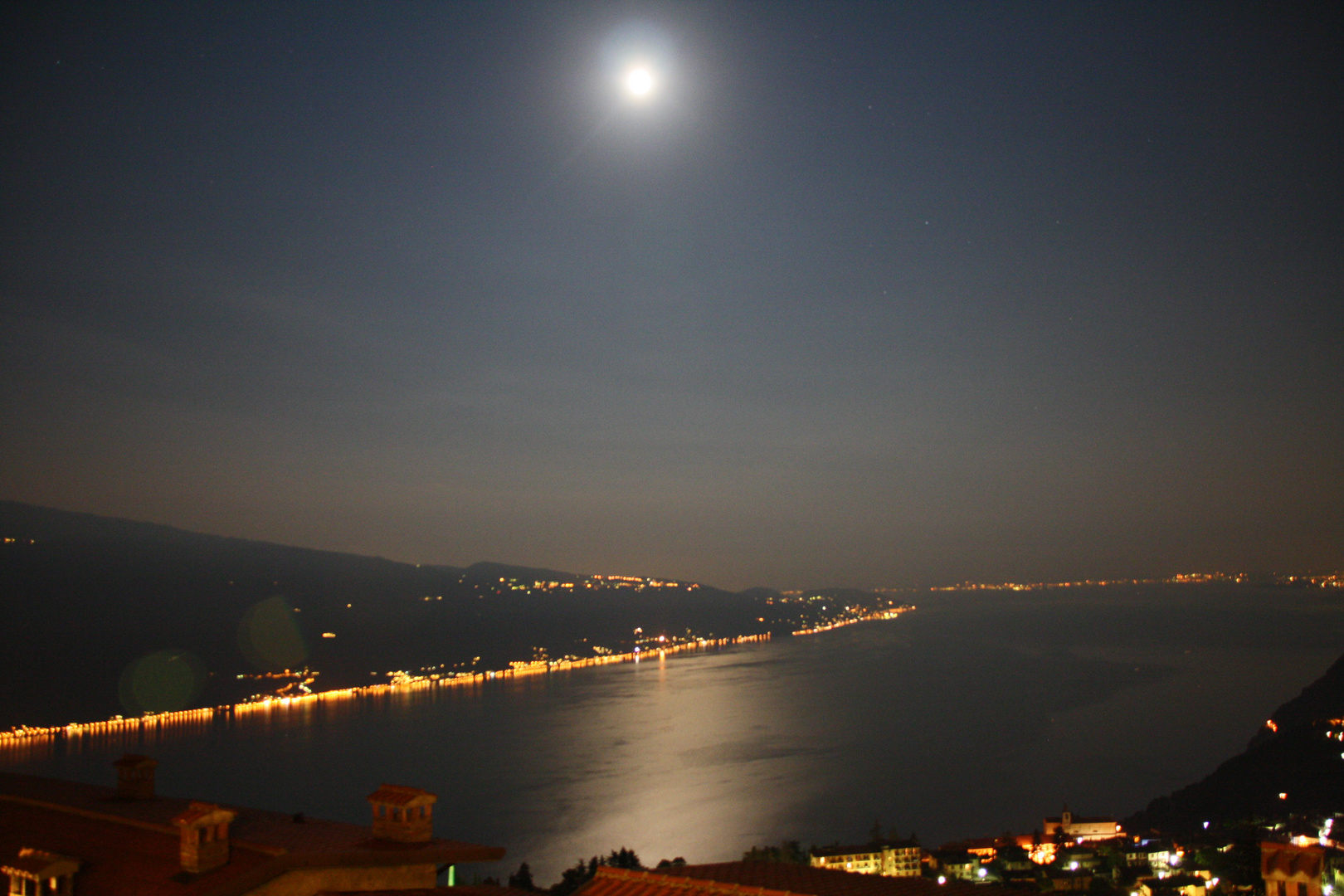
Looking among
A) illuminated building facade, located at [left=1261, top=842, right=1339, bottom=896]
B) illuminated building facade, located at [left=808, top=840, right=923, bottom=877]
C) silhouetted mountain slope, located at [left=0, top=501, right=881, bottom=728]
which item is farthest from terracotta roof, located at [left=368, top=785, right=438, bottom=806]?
silhouetted mountain slope, located at [left=0, top=501, right=881, bottom=728]

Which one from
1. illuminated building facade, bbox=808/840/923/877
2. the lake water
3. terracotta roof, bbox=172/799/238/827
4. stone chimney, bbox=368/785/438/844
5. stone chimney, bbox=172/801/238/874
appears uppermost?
terracotta roof, bbox=172/799/238/827

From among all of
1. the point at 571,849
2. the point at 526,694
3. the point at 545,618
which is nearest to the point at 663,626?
the point at 545,618

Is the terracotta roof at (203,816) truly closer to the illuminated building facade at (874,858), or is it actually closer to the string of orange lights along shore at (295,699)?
the illuminated building facade at (874,858)

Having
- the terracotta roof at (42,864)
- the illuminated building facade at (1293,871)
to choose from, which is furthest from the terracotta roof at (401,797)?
the illuminated building facade at (1293,871)

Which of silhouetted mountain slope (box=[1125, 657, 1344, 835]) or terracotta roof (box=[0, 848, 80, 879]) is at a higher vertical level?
terracotta roof (box=[0, 848, 80, 879])

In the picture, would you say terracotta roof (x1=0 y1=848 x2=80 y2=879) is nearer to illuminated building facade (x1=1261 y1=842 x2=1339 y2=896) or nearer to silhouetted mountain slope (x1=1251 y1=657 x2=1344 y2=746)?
illuminated building facade (x1=1261 y1=842 x2=1339 y2=896)

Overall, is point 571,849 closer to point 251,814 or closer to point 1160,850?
point 1160,850

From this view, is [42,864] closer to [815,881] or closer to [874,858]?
[815,881]
